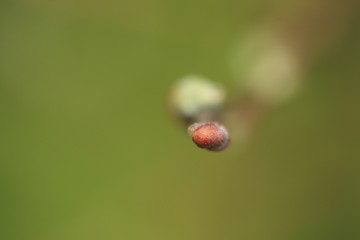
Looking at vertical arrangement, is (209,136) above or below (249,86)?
below

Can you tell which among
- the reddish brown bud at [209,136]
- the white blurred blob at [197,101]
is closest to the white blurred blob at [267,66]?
the white blurred blob at [197,101]

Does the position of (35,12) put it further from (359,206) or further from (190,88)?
(359,206)

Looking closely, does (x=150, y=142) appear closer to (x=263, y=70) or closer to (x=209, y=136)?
(x=263, y=70)

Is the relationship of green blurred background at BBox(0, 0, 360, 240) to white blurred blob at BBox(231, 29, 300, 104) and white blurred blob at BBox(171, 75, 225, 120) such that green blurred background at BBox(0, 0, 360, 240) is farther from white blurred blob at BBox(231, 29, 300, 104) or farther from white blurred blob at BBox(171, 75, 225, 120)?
white blurred blob at BBox(171, 75, 225, 120)

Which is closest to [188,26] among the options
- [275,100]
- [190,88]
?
[275,100]

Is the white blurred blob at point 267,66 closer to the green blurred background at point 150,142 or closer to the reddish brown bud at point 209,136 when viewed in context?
the green blurred background at point 150,142

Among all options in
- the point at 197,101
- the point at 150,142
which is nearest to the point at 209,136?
the point at 197,101

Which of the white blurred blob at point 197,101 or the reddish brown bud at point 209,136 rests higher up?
the white blurred blob at point 197,101
